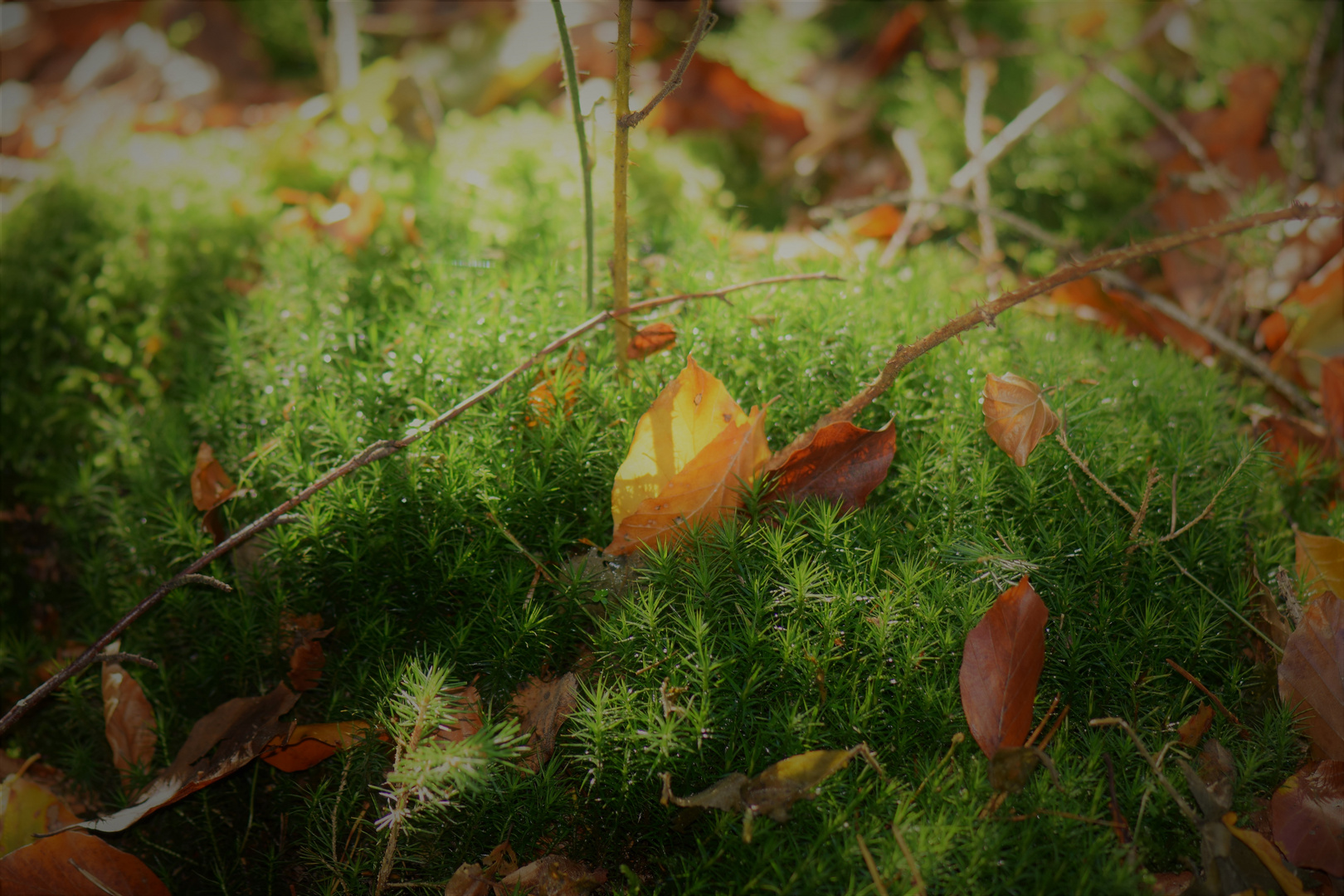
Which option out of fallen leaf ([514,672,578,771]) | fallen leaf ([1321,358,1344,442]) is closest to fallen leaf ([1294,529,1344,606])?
fallen leaf ([1321,358,1344,442])

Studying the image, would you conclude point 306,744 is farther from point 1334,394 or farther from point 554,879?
point 1334,394

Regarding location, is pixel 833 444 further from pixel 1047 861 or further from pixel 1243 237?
pixel 1243 237

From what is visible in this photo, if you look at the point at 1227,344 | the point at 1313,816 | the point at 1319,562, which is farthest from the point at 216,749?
the point at 1227,344

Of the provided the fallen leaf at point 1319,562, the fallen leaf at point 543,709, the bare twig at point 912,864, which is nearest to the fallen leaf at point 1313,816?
the fallen leaf at point 1319,562

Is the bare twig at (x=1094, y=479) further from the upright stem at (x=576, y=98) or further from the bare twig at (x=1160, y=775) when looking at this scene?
the upright stem at (x=576, y=98)

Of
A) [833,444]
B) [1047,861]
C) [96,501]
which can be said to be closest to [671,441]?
[833,444]

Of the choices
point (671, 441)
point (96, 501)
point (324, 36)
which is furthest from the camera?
point (324, 36)

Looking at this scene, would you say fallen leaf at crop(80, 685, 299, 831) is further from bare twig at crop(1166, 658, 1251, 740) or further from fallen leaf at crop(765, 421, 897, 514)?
bare twig at crop(1166, 658, 1251, 740)
